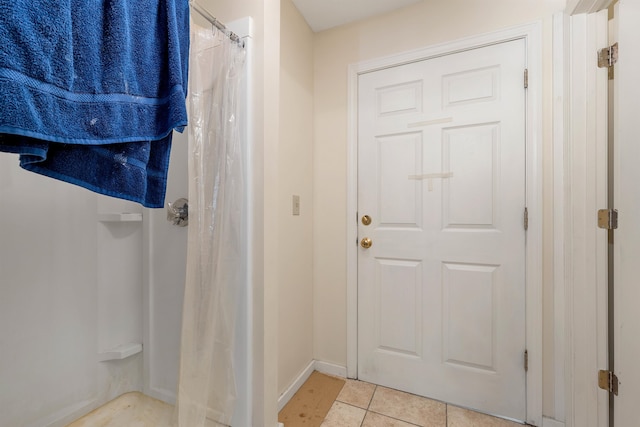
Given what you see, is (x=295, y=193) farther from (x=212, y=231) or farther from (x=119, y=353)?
(x=119, y=353)

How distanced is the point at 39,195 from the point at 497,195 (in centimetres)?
210

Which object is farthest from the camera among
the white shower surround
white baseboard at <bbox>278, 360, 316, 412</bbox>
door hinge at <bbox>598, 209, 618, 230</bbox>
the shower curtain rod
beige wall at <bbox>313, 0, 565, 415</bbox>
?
beige wall at <bbox>313, 0, 565, 415</bbox>

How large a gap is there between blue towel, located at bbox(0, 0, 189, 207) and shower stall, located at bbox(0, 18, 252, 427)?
37cm

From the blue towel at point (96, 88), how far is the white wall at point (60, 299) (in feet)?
2.16

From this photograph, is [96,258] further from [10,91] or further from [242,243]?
[10,91]

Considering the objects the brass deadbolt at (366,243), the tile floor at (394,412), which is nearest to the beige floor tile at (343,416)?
the tile floor at (394,412)

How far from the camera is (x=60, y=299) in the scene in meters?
1.12

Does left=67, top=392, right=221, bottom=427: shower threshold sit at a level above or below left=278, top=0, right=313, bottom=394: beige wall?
below

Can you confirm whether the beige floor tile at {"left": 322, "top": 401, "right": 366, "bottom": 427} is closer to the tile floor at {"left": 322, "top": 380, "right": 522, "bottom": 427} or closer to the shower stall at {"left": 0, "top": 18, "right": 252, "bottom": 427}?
the tile floor at {"left": 322, "top": 380, "right": 522, "bottom": 427}

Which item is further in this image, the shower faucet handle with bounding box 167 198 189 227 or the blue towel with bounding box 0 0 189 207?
the shower faucet handle with bounding box 167 198 189 227

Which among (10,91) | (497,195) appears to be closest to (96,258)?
(10,91)

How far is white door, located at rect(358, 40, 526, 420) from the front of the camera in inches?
53.9

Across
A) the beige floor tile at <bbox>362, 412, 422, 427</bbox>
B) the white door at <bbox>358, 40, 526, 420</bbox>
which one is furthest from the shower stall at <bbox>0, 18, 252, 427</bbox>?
the white door at <bbox>358, 40, 526, 420</bbox>

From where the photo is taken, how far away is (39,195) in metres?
1.07
